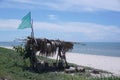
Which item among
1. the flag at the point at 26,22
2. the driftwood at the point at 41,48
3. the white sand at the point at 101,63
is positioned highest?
the flag at the point at 26,22

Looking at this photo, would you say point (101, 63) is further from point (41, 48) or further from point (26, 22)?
point (26, 22)

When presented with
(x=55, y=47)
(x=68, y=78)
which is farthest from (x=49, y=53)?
(x=68, y=78)

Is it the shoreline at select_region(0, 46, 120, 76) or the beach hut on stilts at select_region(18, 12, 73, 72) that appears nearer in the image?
the beach hut on stilts at select_region(18, 12, 73, 72)

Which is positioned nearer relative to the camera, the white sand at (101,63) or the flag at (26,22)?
the flag at (26,22)

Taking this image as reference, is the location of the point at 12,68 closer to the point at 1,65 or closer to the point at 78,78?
the point at 1,65

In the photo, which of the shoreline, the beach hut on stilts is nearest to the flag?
the beach hut on stilts

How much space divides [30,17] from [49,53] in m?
2.74

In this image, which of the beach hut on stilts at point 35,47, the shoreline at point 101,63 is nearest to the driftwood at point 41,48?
the beach hut on stilts at point 35,47

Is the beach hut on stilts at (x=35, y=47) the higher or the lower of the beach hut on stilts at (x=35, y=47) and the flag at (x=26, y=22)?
the lower

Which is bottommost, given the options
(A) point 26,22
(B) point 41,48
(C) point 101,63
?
(C) point 101,63

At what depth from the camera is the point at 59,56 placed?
24078mm

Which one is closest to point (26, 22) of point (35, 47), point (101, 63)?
point (35, 47)

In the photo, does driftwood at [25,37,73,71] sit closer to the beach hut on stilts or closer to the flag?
the beach hut on stilts

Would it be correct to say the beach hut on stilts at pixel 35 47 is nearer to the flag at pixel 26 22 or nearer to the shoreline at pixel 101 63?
the flag at pixel 26 22
